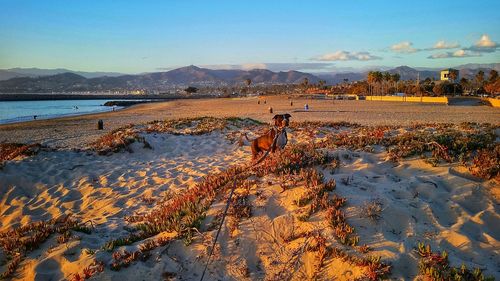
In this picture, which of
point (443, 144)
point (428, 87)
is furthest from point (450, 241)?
point (428, 87)

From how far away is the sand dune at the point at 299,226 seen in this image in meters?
4.85

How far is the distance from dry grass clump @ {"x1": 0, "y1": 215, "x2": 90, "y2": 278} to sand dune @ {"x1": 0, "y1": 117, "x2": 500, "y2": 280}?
0.42ft

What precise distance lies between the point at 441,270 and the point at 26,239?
21.3 ft

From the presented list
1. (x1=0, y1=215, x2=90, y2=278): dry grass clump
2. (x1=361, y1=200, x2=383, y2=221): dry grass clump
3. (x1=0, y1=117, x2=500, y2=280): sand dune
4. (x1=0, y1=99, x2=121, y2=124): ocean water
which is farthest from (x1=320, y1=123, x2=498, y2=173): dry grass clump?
(x1=0, y1=99, x2=121, y2=124): ocean water

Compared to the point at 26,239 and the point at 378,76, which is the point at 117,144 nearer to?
the point at 26,239

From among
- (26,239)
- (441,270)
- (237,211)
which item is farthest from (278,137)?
(26,239)

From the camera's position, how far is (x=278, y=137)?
828cm

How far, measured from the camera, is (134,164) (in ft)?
40.9

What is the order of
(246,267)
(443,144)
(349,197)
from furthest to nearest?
(443,144) < (349,197) < (246,267)

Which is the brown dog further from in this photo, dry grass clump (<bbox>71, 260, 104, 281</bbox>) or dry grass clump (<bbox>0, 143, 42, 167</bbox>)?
dry grass clump (<bbox>0, 143, 42, 167</bbox>)

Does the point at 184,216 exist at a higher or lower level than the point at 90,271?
higher

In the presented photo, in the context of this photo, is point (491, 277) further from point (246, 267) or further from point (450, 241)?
point (246, 267)

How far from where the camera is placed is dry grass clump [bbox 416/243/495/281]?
4.17m

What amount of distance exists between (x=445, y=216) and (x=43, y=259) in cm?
649
